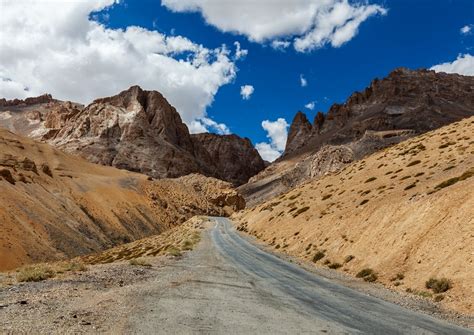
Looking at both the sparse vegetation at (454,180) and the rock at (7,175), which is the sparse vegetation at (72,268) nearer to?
the sparse vegetation at (454,180)

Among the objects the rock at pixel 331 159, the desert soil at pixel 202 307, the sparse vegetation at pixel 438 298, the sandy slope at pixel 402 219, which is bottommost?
the desert soil at pixel 202 307

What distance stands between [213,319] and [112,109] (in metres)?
180

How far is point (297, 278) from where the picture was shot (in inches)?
869

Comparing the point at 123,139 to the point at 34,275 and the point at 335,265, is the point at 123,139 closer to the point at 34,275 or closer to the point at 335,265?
the point at 335,265

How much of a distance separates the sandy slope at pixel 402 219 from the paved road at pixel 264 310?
11.3ft

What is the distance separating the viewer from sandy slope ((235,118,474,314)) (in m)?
19.5

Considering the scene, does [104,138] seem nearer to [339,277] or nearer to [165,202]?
[165,202]

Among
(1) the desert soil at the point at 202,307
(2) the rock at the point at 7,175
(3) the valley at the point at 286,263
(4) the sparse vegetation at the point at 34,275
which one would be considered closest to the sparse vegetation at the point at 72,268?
(3) the valley at the point at 286,263

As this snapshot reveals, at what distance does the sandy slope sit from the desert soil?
259 centimetres

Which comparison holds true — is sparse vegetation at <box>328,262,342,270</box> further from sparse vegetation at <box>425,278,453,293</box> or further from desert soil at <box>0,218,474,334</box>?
sparse vegetation at <box>425,278,453,293</box>

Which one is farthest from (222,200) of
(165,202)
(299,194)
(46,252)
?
(46,252)

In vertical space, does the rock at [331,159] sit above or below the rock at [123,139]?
below

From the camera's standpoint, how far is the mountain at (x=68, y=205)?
161ft

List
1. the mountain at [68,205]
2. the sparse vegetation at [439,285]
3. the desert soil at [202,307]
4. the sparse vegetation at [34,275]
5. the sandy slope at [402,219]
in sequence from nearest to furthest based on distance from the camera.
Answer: the desert soil at [202,307] < the sparse vegetation at [34,275] < the sparse vegetation at [439,285] < the sandy slope at [402,219] < the mountain at [68,205]
